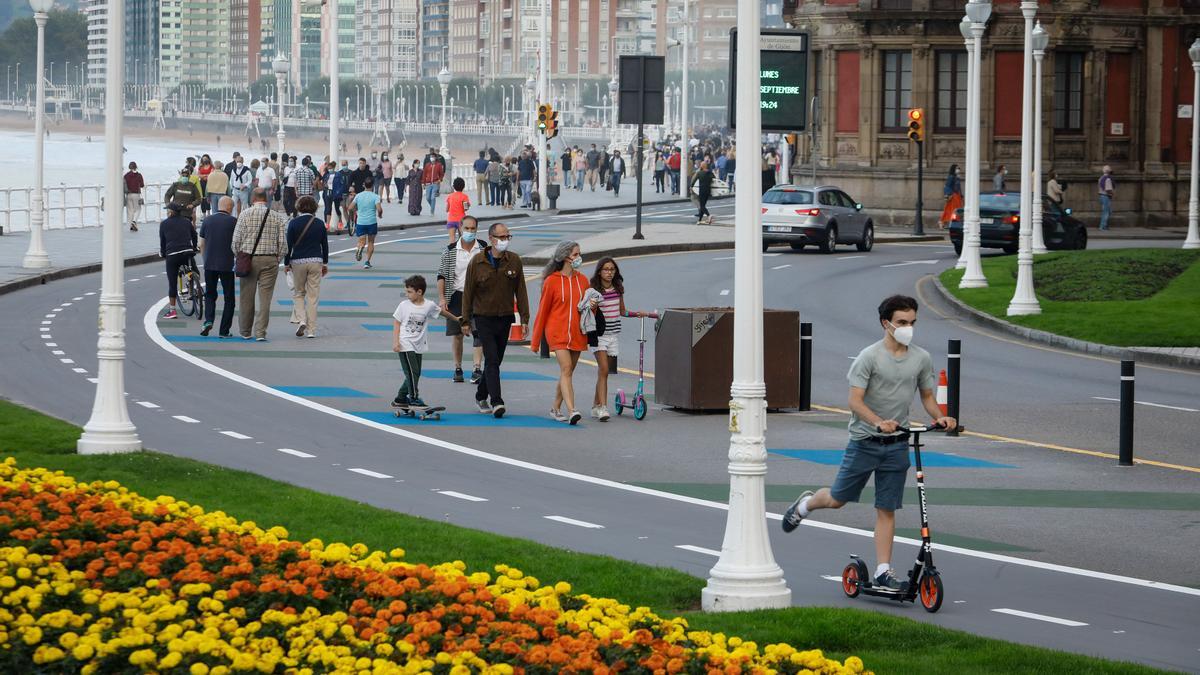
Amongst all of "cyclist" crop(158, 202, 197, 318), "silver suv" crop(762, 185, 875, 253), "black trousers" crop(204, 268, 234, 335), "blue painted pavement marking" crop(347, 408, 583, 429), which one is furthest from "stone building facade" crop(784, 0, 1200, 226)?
"blue painted pavement marking" crop(347, 408, 583, 429)

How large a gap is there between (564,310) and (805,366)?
295 centimetres

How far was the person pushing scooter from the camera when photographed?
11.4 m

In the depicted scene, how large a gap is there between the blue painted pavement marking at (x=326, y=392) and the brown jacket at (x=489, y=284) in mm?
2318

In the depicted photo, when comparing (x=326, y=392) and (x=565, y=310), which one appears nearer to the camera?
(x=565, y=310)

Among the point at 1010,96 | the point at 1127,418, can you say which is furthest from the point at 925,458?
the point at 1010,96

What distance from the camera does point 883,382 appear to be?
450 inches

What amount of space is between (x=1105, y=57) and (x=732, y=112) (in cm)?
4656

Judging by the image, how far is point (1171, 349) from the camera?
26672 mm

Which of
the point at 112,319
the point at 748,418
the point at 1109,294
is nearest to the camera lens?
the point at 748,418

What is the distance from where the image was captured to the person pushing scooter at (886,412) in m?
11.4

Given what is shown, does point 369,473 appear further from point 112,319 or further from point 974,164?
point 974,164

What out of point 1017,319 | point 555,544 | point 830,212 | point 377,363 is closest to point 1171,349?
point 1017,319

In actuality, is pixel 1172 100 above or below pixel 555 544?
above

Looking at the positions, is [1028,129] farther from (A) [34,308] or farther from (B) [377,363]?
(A) [34,308]
